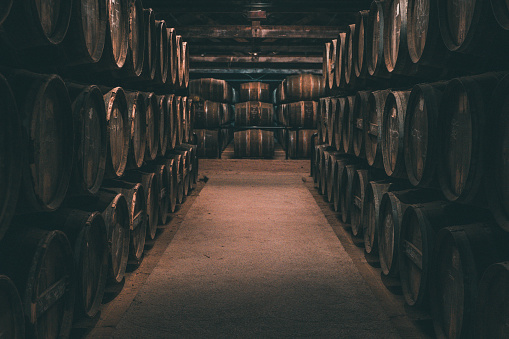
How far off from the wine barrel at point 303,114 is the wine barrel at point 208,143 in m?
1.93

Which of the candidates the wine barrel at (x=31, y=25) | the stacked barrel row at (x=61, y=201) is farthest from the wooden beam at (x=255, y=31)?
the wine barrel at (x=31, y=25)

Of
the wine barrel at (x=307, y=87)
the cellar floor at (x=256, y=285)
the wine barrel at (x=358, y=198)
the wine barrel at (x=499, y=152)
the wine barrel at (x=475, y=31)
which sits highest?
the wine barrel at (x=307, y=87)

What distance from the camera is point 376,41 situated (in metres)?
→ 4.40

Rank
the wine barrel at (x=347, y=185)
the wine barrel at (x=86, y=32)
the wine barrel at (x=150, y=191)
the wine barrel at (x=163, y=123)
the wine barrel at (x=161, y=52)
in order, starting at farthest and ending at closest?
1. the wine barrel at (x=161, y=52)
2. the wine barrel at (x=163, y=123)
3. the wine barrel at (x=347, y=185)
4. the wine barrel at (x=150, y=191)
5. the wine barrel at (x=86, y=32)

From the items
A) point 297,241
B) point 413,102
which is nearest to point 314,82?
point 297,241

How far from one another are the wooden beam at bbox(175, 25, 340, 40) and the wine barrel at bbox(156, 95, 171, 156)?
128 inches

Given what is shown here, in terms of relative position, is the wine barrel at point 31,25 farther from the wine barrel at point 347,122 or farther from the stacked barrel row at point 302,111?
the stacked barrel row at point 302,111

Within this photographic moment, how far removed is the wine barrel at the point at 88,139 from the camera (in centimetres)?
279

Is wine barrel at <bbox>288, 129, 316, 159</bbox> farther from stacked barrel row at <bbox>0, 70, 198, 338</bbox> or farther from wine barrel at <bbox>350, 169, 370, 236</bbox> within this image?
stacked barrel row at <bbox>0, 70, 198, 338</bbox>

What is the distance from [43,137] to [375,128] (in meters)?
2.99

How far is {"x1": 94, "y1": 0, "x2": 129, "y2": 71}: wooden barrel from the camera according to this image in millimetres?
3428

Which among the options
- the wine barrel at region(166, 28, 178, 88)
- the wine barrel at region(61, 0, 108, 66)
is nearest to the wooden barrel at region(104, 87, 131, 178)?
the wine barrel at region(61, 0, 108, 66)

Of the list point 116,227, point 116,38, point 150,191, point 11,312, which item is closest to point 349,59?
point 150,191

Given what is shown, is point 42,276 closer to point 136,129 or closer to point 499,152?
point 499,152
